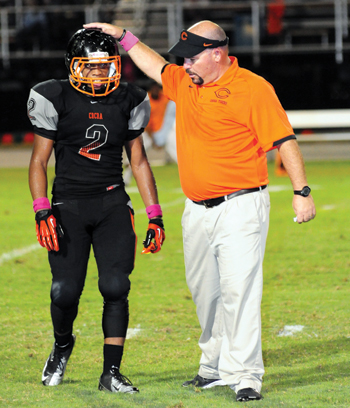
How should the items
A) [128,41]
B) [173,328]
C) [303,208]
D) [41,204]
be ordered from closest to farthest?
[303,208], [41,204], [128,41], [173,328]

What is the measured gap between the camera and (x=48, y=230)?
13.0ft

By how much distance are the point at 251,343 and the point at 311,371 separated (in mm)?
633

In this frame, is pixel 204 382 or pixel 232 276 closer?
pixel 232 276

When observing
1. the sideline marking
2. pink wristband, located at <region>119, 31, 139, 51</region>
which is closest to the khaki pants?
pink wristband, located at <region>119, 31, 139, 51</region>

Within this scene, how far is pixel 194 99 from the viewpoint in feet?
13.4

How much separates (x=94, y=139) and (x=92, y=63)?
410mm

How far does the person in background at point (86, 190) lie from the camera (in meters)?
4.04

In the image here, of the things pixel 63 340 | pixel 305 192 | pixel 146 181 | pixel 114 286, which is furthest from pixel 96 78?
pixel 63 340

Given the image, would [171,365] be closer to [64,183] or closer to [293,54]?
[64,183]

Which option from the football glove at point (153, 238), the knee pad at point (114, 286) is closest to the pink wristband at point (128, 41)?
the football glove at point (153, 238)

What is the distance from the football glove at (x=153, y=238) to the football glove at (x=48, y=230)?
1.64 ft

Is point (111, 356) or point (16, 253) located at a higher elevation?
point (111, 356)

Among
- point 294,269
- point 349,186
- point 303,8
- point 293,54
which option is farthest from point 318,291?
point 303,8

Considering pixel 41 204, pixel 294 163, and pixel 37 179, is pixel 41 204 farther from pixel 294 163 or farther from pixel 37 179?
pixel 294 163
